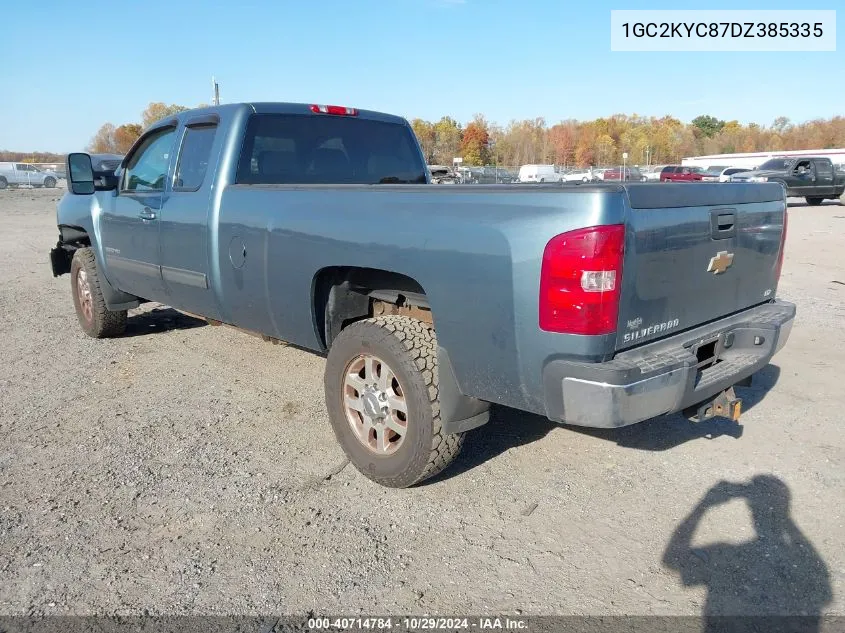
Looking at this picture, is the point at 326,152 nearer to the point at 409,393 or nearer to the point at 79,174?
the point at 79,174

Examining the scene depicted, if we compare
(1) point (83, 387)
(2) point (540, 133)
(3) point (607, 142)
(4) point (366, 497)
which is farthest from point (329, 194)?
(2) point (540, 133)

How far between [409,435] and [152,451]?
1667 millimetres

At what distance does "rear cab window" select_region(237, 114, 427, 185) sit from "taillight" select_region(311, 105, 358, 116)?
36mm

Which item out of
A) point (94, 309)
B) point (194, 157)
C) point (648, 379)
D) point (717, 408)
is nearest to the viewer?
point (648, 379)

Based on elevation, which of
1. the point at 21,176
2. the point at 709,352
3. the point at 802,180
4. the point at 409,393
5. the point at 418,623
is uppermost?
the point at 21,176

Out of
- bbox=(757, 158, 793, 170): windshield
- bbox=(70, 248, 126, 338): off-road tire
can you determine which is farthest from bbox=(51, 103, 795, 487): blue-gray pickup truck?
bbox=(757, 158, 793, 170): windshield

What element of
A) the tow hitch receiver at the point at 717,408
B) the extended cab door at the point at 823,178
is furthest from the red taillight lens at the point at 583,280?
the extended cab door at the point at 823,178

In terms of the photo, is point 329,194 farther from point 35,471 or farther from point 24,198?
point 24,198

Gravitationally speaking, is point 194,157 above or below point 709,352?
above

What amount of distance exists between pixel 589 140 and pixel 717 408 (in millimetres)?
89649

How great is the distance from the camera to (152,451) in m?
4.01

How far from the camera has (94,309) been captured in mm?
6207

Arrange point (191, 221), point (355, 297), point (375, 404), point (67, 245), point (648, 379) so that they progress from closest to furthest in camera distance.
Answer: point (648, 379)
point (375, 404)
point (355, 297)
point (191, 221)
point (67, 245)

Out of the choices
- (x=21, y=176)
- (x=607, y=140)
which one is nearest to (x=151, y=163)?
(x=21, y=176)
